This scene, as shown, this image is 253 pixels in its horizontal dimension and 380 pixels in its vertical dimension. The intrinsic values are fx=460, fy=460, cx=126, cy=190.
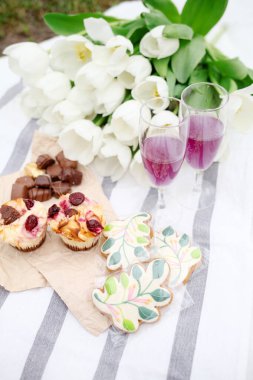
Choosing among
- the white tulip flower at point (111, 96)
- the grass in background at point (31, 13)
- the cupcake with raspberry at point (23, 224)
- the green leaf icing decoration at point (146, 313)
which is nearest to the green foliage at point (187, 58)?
the white tulip flower at point (111, 96)

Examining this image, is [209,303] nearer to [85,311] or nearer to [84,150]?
[85,311]

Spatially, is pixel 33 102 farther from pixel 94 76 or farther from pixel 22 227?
pixel 22 227

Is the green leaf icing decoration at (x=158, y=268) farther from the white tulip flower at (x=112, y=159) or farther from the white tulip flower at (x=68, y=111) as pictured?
the white tulip flower at (x=68, y=111)

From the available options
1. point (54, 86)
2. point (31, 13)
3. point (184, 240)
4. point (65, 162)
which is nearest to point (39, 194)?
point (65, 162)

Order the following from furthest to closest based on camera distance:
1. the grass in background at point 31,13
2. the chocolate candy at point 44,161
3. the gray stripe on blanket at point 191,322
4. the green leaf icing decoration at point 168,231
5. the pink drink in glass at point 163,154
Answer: the grass in background at point 31,13 → the chocolate candy at point 44,161 → the green leaf icing decoration at point 168,231 → the pink drink in glass at point 163,154 → the gray stripe on blanket at point 191,322

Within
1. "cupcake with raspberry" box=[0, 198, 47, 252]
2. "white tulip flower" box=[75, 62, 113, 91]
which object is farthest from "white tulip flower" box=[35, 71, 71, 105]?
"cupcake with raspberry" box=[0, 198, 47, 252]
